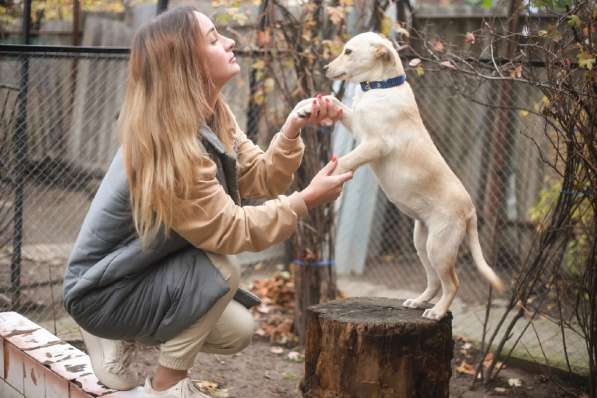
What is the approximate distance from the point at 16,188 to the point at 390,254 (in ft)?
11.8

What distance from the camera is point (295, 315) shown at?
16.9ft

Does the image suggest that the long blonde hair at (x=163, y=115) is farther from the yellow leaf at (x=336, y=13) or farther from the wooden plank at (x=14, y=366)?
the yellow leaf at (x=336, y=13)

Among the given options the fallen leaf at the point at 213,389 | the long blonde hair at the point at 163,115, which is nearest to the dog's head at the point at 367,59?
the long blonde hair at the point at 163,115

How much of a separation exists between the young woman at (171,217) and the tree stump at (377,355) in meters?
0.50

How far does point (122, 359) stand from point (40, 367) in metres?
0.63

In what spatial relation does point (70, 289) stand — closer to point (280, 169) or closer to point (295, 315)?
point (280, 169)

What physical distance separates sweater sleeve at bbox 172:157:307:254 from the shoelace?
0.62m

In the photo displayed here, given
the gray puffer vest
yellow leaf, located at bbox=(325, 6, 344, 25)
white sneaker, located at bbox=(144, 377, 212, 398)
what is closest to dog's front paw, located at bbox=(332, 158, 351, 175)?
the gray puffer vest

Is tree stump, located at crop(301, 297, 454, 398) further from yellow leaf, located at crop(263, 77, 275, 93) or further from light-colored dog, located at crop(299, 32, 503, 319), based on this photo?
yellow leaf, located at crop(263, 77, 275, 93)

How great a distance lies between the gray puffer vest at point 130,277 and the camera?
2814 mm

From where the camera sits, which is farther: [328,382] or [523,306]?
[523,306]

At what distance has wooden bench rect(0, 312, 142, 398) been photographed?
10.7ft

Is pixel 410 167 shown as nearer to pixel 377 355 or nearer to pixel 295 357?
pixel 377 355

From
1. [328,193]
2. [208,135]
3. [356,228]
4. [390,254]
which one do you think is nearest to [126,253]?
[208,135]
